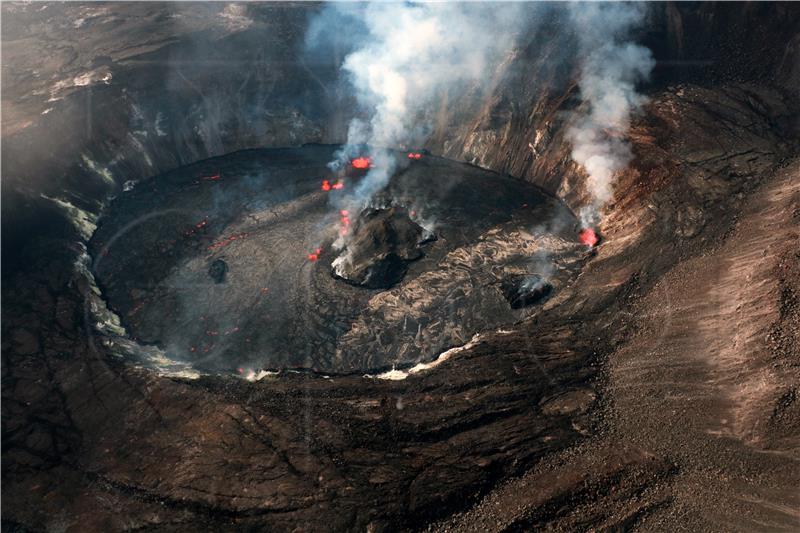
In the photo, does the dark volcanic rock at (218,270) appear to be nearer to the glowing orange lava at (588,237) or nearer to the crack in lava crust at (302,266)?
the crack in lava crust at (302,266)

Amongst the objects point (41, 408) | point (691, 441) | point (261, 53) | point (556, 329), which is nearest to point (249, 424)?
point (41, 408)

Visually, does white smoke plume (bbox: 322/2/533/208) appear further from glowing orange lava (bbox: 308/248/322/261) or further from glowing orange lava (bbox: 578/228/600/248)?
glowing orange lava (bbox: 578/228/600/248)

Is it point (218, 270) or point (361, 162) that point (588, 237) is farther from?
point (218, 270)

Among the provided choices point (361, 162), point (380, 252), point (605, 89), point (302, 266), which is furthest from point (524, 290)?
point (361, 162)

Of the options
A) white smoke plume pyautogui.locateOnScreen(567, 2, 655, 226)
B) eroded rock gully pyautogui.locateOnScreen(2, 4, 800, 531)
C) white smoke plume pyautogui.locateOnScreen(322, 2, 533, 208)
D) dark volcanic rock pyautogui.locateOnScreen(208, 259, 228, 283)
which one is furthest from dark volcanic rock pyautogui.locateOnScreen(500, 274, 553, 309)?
dark volcanic rock pyautogui.locateOnScreen(208, 259, 228, 283)

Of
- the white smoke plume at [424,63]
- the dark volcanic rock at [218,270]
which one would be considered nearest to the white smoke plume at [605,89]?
the white smoke plume at [424,63]
